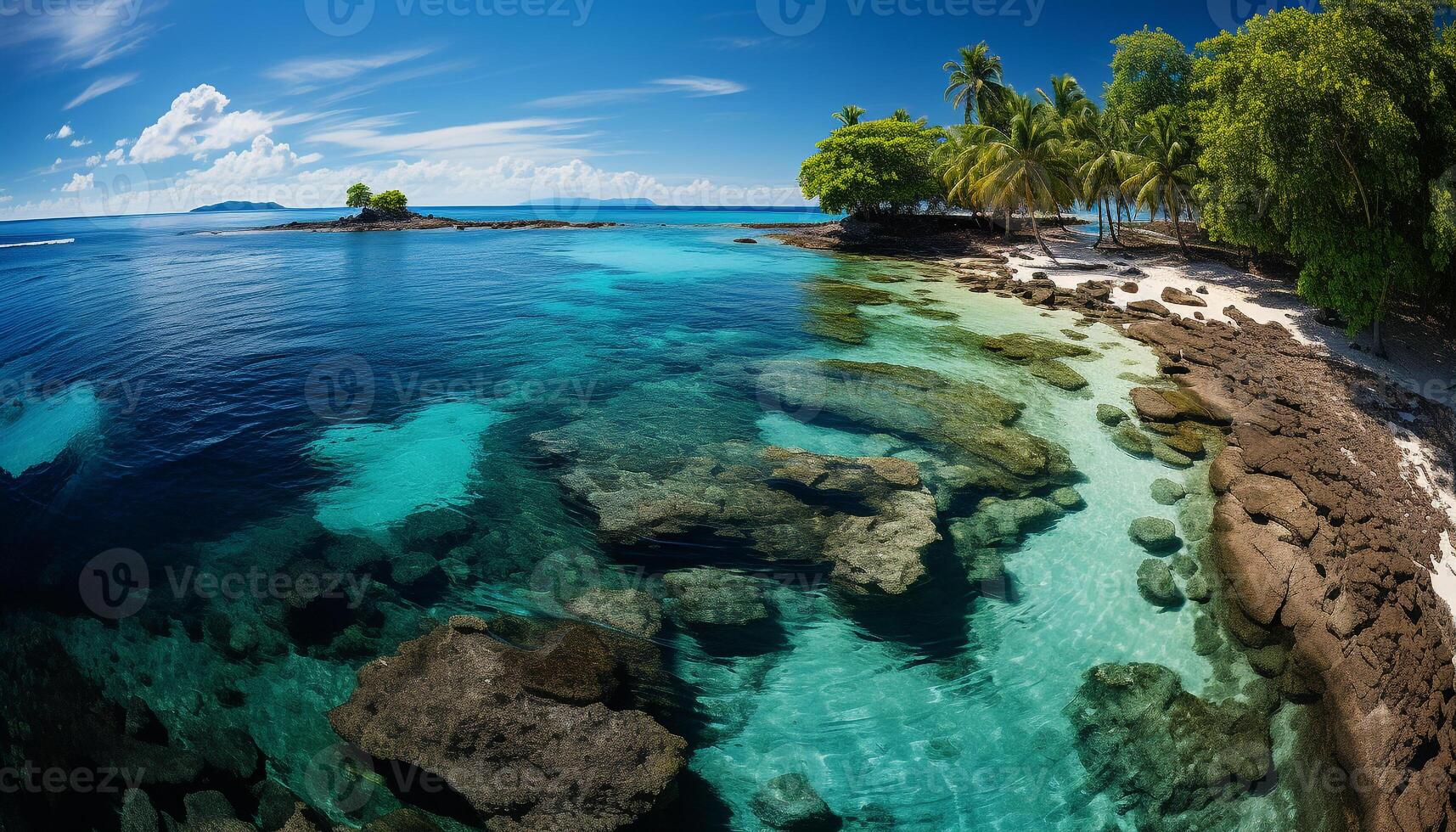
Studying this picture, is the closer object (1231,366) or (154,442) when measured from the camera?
(154,442)

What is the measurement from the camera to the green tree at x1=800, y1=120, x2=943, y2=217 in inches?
1836

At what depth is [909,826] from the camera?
6.57 meters

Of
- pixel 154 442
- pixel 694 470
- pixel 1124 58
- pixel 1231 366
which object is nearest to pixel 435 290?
pixel 154 442

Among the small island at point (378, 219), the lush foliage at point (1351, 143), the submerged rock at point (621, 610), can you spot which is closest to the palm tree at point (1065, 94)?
the lush foliage at point (1351, 143)

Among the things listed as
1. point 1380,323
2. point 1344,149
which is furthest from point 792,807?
point 1380,323

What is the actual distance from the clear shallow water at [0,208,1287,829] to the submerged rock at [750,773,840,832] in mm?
169

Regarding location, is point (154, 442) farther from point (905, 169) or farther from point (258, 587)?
point (905, 169)

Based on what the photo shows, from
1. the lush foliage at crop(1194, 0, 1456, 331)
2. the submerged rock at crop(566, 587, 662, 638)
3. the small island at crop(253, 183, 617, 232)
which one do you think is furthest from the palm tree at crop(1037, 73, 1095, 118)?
the small island at crop(253, 183, 617, 232)

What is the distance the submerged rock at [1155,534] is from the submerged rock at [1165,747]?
308 cm

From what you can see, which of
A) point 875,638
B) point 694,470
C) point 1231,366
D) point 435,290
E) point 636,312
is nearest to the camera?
point 875,638

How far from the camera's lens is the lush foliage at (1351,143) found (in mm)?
14258

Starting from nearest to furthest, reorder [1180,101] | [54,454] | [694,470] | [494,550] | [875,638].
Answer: [875,638] → [494,550] → [694,470] → [54,454] → [1180,101]

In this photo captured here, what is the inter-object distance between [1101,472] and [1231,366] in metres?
8.36

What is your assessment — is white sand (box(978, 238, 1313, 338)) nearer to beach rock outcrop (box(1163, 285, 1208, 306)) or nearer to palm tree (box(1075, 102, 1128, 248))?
beach rock outcrop (box(1163, 285, 1208, 306))
